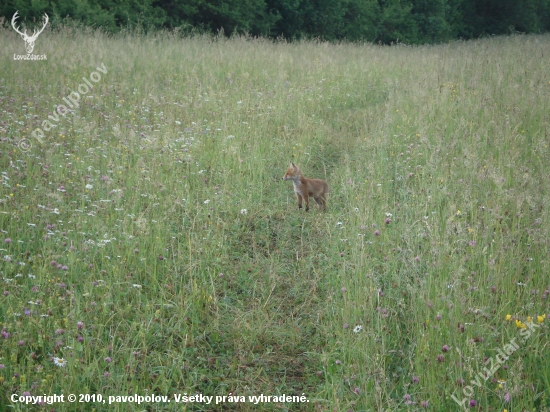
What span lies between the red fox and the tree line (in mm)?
9749

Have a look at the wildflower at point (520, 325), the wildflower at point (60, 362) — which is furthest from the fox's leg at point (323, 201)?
the wildflower at point (60, 362)

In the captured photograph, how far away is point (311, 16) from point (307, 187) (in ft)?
73.1

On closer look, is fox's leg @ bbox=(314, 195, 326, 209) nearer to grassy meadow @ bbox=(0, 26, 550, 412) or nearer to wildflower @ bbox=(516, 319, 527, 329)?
grassy meadow @ bbox=(0, 26, 550, 412)

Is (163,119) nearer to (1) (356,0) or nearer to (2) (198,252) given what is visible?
(2) (198,252)

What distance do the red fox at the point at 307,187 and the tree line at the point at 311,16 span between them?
32.0 ft

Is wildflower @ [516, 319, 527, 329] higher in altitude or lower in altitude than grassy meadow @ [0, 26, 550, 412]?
higher

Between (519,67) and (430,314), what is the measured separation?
993 cm

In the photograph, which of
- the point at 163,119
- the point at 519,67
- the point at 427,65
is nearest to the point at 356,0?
the point at 427,65

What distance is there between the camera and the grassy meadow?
345cm

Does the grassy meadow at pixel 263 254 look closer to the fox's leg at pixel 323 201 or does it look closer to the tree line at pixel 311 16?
the fox's leg at pixel 323 201

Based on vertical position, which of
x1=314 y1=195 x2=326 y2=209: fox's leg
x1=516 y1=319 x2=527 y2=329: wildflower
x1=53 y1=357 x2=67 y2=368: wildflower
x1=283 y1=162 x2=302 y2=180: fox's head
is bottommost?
x1=314 y1=195 x2=326 y2=209: fox's leg

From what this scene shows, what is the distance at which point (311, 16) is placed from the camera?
2700cm

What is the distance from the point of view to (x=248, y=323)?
4219 millimetres

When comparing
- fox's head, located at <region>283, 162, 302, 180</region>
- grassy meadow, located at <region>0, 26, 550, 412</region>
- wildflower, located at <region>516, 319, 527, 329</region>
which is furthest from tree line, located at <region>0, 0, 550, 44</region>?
wildflower, located at <region>516, 319, 527, 329</region>
